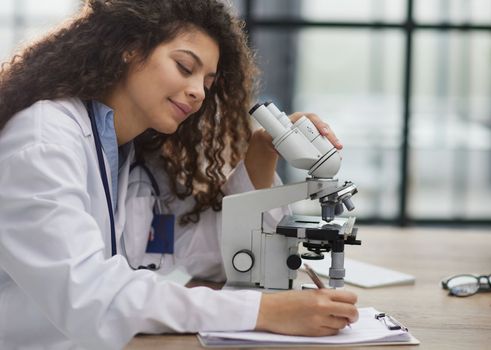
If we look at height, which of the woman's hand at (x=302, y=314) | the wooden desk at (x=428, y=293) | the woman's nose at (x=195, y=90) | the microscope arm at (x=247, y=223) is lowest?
the wooden desk at (x=428, y=293)

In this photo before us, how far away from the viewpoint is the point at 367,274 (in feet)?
6.91

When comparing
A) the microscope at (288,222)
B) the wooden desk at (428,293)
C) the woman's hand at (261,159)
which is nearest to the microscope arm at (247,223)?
the microscope at (288,222)

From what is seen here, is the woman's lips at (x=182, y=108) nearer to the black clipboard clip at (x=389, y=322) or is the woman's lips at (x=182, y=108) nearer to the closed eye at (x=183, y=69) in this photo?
the closed eye at (x=183, y=69)

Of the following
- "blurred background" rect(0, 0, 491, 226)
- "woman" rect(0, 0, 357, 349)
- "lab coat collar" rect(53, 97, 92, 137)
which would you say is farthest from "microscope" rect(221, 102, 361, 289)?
"blurred background" rect(0, 0, 491, 226)

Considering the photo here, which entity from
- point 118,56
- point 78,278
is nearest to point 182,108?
point 118,56

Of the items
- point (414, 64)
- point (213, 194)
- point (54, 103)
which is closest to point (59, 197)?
point (54, 103)

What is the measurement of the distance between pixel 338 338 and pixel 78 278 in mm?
508

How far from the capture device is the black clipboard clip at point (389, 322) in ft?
5.14

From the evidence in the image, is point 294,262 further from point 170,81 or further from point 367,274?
point 170,81

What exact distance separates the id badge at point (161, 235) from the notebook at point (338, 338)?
2.15ft

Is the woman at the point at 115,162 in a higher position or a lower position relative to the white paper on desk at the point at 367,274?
higher

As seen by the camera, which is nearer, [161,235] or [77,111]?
[77,111]

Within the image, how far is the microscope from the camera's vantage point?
175 centimetres

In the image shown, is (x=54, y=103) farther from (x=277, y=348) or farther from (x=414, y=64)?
(x=414, y=64)
